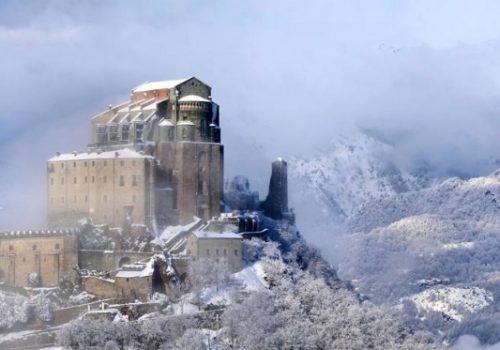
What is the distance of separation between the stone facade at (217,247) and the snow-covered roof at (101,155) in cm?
953

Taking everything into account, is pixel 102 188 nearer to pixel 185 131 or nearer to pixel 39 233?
pixel 39 233

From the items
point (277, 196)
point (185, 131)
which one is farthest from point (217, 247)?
point (277, 196)

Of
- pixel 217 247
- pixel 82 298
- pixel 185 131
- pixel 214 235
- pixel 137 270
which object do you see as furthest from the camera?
pixel 185 131

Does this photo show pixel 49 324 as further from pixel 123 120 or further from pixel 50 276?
pixel 123 120

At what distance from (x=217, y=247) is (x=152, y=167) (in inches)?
389

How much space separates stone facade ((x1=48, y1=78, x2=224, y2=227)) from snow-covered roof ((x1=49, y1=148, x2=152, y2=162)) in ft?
0.41

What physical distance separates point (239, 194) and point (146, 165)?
16.7m

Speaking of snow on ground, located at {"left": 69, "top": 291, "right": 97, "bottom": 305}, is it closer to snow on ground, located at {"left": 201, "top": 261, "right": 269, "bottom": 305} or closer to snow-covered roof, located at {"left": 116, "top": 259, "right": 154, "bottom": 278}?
snow-covered roof, located at {"left": 116, "top": 259, "right": 154, "bottom": 278}

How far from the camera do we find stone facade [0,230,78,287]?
11925 centimetres

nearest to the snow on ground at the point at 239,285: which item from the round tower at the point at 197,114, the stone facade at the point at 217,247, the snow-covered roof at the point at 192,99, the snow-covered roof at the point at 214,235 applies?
the stone facade at the point at 217,247

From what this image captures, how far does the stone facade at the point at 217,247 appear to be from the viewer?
122m

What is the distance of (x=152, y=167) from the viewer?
127m

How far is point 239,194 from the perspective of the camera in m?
140

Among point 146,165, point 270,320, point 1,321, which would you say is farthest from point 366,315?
point 1,321
